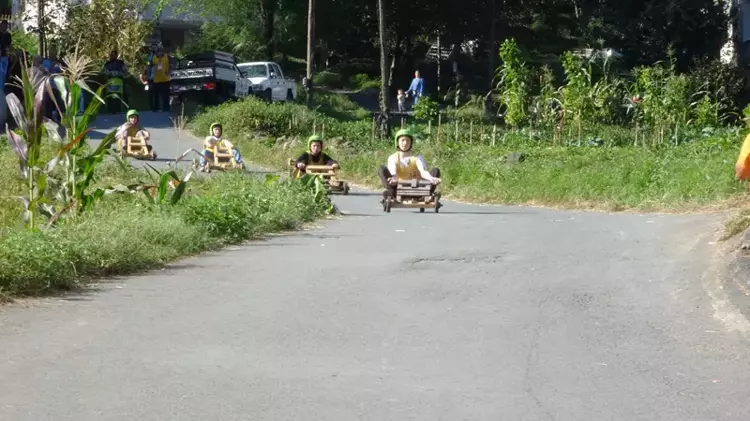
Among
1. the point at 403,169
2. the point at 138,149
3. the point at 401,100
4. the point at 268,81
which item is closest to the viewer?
the point at 403,169

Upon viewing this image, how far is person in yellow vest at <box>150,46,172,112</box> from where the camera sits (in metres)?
37.2

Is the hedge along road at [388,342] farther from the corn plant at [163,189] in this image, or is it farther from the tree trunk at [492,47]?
the tree trunk at [492,47]

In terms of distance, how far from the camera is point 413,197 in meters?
21.5

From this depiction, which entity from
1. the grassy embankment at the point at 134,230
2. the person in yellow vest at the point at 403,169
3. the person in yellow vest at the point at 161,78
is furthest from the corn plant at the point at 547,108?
the grassy embankment at the point at 134,230

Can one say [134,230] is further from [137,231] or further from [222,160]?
[222,160]

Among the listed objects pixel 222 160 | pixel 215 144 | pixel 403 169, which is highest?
pixel 403 169

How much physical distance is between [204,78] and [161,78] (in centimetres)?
304

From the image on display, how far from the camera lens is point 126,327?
8.96 m

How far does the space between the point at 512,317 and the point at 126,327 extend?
270 cm

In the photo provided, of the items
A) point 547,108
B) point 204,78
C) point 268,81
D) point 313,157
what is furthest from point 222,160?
point 268,81

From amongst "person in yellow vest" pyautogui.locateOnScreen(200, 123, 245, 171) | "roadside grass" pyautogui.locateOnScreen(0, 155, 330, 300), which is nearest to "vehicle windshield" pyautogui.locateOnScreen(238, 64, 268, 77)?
"person in yellow vest" pyautogui.locateOnScreen(200, 123, 245, 171)

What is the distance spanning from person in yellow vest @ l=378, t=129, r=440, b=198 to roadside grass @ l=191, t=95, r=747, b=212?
440cm

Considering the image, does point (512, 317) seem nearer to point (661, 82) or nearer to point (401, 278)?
point (401, 278)

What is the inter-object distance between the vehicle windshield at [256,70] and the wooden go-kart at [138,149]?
15.5 metres
